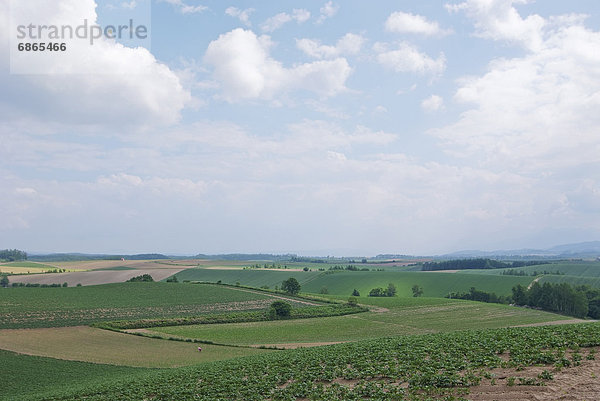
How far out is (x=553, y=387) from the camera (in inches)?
674

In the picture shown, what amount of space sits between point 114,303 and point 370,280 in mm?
100362

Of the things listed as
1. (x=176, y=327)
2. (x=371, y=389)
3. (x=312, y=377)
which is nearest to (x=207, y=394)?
(x=312, y=377)

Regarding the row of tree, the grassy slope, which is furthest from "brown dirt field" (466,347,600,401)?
the grassy slope

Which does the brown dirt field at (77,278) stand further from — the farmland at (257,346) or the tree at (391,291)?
the tree at (391,291)

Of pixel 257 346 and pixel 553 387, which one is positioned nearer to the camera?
pixel 553 387

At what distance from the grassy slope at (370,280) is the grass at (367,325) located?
5082 cm

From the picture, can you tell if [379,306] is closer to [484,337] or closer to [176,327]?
[176,327]

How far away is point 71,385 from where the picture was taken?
35.2 metres

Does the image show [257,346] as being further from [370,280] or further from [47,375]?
[370,280]

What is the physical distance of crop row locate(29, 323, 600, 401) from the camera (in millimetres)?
20125

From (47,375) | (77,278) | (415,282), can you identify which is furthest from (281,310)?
(77,278)

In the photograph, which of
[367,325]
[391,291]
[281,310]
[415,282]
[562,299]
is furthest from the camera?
[415,282]

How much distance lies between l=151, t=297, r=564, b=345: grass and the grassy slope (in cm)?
5082

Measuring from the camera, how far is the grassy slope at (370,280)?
13900 centimetres
